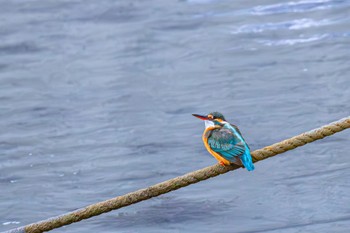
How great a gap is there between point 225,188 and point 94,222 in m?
1.29

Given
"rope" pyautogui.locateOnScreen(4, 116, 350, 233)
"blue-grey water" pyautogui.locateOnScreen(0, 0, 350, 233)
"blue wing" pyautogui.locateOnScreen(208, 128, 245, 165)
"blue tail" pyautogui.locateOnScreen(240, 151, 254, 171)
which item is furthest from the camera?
"blue-grey water" pyautogui.locateOnScreen(0, 0, 350, 233)

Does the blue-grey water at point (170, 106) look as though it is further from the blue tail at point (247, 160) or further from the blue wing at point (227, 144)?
the blue tail at point (247, 160)

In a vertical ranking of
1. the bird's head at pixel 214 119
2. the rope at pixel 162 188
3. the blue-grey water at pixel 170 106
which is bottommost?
the blue-grey water at pixel 170 106

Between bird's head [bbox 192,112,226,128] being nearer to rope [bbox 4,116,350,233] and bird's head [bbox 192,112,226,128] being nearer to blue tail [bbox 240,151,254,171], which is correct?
blue tail [bbox 240,151,254,171]

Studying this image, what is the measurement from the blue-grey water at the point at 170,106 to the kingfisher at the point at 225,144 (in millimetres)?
2405

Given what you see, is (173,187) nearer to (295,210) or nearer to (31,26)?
(295,210)

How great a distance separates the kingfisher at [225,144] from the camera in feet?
18.1

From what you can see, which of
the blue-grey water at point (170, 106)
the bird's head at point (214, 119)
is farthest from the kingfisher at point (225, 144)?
the blue-grey water at point (170, 106)

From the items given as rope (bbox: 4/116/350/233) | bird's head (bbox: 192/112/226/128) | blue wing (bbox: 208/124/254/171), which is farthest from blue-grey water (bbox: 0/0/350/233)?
rope (bbox: 4/116/350/233)

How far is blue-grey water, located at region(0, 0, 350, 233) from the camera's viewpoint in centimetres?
889

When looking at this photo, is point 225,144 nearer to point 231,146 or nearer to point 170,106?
point 231,146

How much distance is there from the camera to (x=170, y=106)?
11453 mm

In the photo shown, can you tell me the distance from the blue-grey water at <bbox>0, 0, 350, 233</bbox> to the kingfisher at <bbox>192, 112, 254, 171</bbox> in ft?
7.89

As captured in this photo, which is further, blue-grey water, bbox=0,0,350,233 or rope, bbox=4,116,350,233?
blue-grey water, bbox=0,0,350,233
